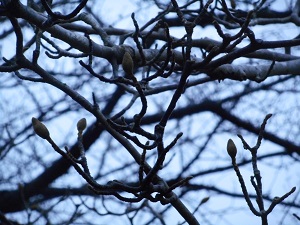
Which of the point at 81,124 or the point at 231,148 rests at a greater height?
the point at 81,124

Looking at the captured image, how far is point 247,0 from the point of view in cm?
592

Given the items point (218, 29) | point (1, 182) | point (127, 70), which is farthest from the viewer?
point (1, 182)

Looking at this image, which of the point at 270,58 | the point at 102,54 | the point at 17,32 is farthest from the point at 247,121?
the point at 17,32

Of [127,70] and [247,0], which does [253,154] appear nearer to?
[127,70]

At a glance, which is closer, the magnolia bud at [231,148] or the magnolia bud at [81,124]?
the magnolia bud at [231,148]

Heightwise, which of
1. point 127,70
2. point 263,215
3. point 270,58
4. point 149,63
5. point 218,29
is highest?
point 270,58

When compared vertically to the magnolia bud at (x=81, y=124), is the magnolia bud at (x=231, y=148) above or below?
below

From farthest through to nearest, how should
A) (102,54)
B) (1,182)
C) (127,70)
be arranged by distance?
(1,182) < (102,54) < (127,70)

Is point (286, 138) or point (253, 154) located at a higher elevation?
point (286, 138)

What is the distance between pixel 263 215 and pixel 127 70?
2.94 ft

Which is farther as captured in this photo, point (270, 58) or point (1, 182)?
point (1, 182)

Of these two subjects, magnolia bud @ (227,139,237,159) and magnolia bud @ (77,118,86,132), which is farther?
magnolia bud @ (77,118,86,132)

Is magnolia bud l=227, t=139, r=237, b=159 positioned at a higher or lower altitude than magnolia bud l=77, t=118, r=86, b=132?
lower

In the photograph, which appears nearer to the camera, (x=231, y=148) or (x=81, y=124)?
(x=231, y=148)
